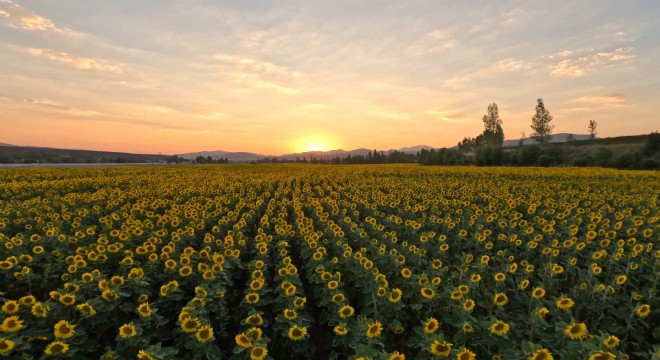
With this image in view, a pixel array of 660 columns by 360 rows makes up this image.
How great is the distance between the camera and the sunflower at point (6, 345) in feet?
11.9

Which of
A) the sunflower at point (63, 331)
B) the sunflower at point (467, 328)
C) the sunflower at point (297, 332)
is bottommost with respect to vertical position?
the sunflower at point (297, 332)

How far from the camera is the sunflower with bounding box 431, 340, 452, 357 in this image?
12.3 ft

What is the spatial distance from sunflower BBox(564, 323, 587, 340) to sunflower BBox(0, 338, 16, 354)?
240 inches

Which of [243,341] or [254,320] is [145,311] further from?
[243,341]

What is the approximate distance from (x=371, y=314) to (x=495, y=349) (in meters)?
1.80

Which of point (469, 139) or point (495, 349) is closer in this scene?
point (495, 349)

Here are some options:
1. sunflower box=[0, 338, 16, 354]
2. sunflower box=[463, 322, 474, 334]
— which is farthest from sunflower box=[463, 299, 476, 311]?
sunflower box=[0, 338, 16, 354]

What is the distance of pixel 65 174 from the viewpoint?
31.1m

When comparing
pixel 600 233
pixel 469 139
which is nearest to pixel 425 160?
pixel 600 233

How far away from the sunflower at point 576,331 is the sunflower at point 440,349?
4.82 feet

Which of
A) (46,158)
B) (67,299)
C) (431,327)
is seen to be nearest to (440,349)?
(431,327)

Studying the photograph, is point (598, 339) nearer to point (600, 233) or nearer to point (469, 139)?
point (600, 233)

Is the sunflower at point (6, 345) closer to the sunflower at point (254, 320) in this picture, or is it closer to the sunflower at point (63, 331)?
the sunflower at point (63, 331)

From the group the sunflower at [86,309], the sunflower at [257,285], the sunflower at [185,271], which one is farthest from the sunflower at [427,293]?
the sunflower at [86,309]
